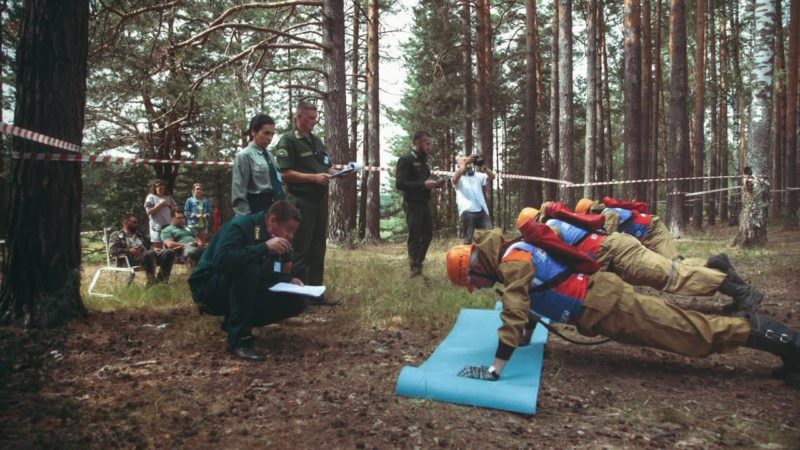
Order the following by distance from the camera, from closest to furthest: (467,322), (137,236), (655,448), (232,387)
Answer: (655,448) < (232,387) < (467,322) < (137,236)

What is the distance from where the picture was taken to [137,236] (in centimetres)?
706

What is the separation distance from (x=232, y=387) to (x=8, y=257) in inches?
89.0

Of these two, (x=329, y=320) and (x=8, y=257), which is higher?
(x=8, y=257)

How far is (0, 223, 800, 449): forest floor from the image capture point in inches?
97.5

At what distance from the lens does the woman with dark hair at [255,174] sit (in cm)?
445

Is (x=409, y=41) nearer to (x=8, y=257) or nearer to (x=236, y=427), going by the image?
(x=8, y=257)

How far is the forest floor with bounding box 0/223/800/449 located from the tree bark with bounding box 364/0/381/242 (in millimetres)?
10387

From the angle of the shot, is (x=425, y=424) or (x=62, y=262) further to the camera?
(x=62, y=262)

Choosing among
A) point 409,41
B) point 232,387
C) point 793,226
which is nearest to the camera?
point 232,387

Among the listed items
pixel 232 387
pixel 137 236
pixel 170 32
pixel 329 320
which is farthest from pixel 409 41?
pixel 232 387

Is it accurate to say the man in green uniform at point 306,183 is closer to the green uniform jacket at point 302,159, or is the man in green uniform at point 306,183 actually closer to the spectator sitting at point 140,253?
the green uniform jacket at point 302,159

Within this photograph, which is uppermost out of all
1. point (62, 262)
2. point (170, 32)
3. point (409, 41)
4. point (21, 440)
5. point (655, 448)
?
point (409, 41)

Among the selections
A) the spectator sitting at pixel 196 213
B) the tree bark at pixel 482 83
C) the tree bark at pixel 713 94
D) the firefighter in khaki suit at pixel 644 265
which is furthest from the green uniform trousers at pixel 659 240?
the tree bark at pixel 713 94

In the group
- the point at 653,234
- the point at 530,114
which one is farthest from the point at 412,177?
the point at 530,114
